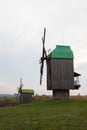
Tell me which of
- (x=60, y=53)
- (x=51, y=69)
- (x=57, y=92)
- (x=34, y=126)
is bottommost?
(x=34, y=126)

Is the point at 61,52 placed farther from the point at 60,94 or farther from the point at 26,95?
the point at 26,95

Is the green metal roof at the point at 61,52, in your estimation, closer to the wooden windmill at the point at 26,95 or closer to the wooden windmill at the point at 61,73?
the wooden windmill at the point at 61,73

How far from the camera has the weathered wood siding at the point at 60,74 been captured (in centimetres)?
3844

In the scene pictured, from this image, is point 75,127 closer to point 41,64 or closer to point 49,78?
point 49,78

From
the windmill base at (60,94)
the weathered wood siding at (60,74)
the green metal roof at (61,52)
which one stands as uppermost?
the green metal roof at (61,52)

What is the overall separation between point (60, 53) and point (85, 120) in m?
22.7

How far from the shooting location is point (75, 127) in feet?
50.9

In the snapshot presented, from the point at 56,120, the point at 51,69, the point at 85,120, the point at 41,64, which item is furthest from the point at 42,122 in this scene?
the point at 41,64

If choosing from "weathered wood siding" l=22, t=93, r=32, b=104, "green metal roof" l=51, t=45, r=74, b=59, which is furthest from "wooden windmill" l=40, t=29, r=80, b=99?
"weathered wood siding" l=22, t=93, r=32, b=104

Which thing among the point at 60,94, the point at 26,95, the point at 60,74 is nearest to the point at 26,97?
the point at 26,95

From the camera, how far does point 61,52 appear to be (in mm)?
39844

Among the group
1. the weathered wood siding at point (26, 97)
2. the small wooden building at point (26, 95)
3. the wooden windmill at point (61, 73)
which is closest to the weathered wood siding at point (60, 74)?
the wooden windmill at point (61, 73)

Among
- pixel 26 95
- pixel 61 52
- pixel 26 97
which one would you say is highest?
pixel 61 52

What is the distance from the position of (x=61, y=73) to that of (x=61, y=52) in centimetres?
336
